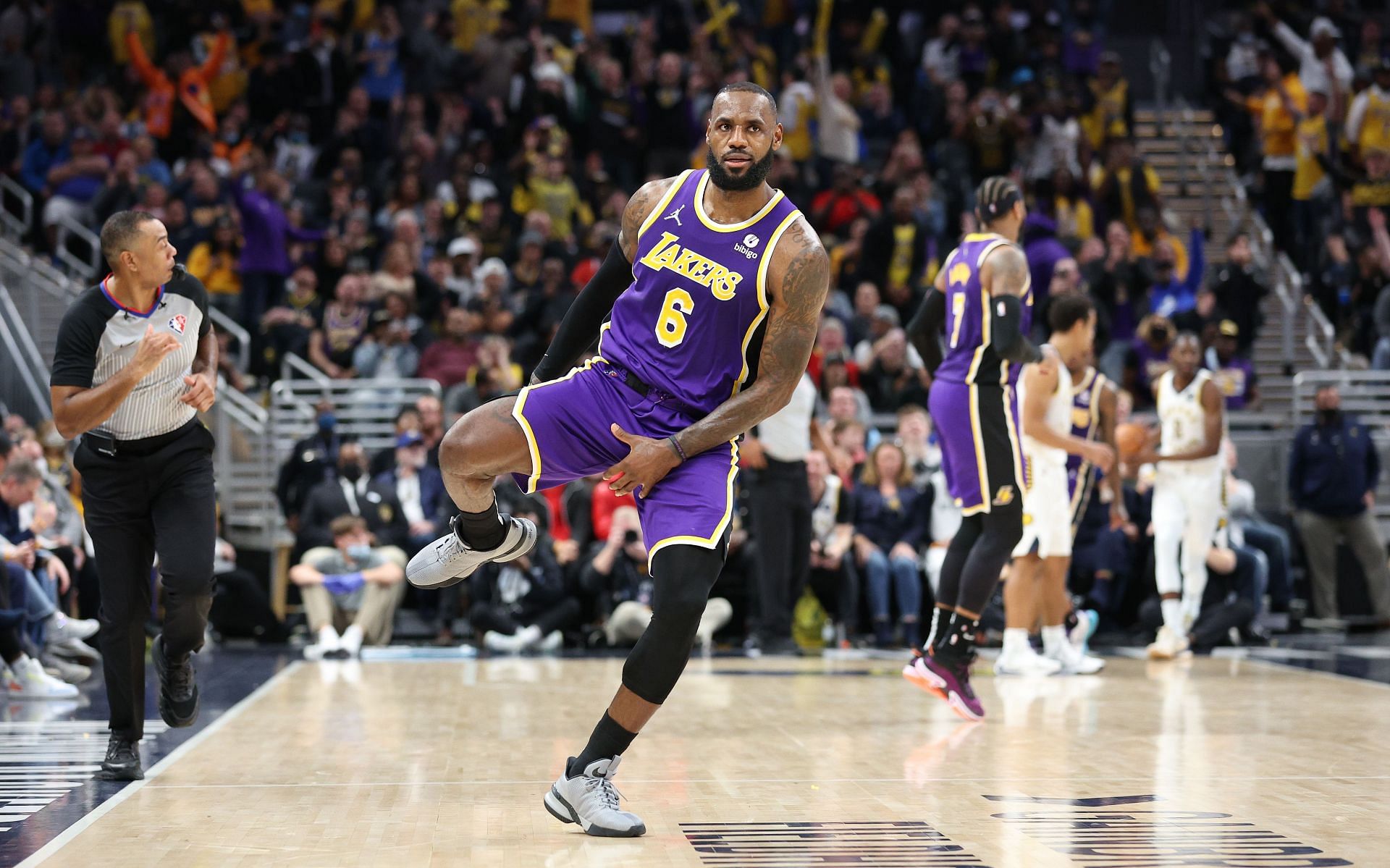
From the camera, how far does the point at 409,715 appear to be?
7441 millimetres

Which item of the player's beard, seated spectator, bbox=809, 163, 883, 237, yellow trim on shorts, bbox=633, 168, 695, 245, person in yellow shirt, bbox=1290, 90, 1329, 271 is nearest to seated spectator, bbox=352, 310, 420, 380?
seated spectator, bbox=809, 163, 883, 237

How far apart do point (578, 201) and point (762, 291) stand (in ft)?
38.8

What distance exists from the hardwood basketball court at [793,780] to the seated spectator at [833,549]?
3.12m

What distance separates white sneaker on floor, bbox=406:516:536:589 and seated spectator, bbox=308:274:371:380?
353 inches

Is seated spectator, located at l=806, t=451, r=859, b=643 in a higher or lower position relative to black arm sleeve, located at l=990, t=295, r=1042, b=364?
lower

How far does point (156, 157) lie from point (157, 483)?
460 inches

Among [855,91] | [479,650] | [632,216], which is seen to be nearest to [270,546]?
[479,650]

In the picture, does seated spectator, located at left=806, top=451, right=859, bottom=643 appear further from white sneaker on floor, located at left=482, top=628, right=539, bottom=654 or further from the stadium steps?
the stadium steps

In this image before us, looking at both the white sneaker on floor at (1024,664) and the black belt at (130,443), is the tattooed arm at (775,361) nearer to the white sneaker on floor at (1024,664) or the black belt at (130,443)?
the black belt at (130,443)

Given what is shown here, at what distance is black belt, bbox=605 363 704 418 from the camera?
16.3ft

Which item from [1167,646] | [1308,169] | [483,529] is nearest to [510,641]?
[1167,646]

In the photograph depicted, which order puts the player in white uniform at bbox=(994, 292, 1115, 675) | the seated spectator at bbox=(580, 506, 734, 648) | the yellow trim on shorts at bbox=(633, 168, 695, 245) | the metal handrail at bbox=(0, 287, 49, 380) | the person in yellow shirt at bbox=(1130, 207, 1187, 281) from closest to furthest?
the yellow trim on shorts at bbox=(633, 168, 695, 245) → the player in white uniform at bbox=(994, 292, 1115, 675) → the seated spectator at bbox=(580, 506, 734, 648) → the metal handrail at bbox=(0, 287, 49, 380) → the person in yellow shirt at bbox=(1130, 207, 1187, 281)

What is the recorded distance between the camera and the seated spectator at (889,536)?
12.0m

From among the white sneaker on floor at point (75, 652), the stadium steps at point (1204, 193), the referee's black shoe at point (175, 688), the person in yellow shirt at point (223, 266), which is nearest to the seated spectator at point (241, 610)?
the white sneaker on floor at point (75, 652)
